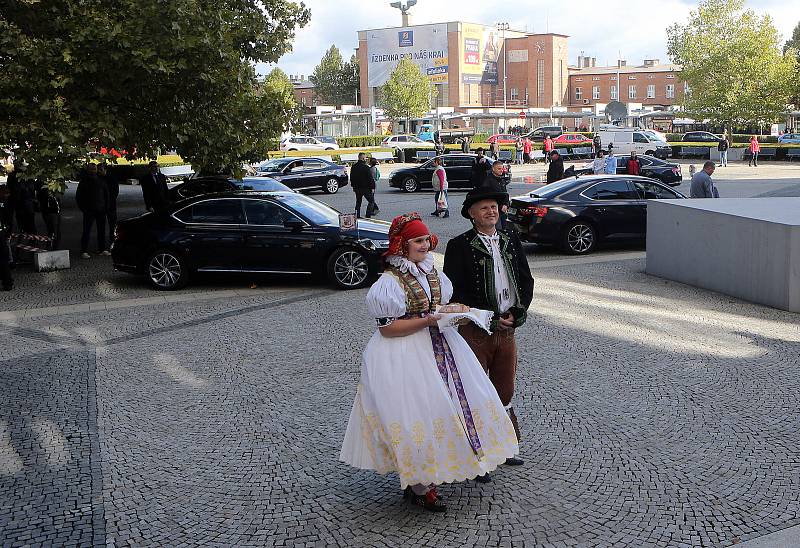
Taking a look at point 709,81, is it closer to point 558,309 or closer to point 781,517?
point 558,309

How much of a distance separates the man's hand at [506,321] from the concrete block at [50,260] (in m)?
12.3

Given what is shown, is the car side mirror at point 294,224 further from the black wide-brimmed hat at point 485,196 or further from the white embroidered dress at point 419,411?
the white embroidered dress at point 419,411

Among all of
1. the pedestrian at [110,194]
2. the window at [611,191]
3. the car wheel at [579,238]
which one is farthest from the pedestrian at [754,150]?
the pedestrian at [110,194]

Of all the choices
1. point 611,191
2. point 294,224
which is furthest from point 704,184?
point 294,224

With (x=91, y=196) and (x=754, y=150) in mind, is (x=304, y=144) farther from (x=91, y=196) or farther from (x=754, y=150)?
(x=91, y=196)

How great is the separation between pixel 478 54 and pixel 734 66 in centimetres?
6329

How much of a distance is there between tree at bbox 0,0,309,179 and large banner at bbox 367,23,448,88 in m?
99.9

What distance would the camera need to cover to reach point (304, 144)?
206 feet

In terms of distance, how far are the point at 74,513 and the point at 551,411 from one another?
372 centimetres

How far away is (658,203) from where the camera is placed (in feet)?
45.9

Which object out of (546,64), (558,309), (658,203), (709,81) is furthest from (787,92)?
(546,64)

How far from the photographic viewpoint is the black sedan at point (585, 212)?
16469 millimetres

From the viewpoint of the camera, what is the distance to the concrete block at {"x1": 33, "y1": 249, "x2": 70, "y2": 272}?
15.8 meters

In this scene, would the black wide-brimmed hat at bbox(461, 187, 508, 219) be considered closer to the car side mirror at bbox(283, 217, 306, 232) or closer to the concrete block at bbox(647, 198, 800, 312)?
the concrete block at bbox(647, 198, 800, 312)
